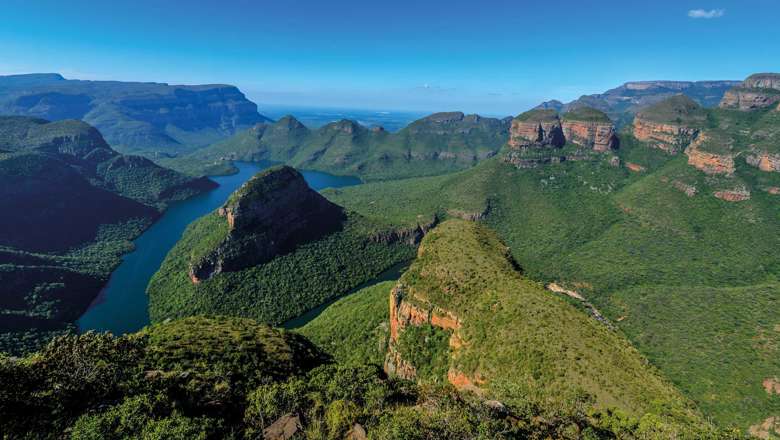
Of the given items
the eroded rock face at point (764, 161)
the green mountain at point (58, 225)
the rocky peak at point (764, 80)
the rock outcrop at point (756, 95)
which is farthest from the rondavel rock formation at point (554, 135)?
the green mountain at point (58, 225)

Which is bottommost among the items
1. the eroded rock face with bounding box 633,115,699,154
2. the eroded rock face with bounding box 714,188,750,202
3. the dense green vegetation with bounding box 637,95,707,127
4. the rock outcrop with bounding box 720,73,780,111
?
the eroded rock face with bounding box 714,188,750,202

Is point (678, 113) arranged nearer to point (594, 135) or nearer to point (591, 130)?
point (594, 135)

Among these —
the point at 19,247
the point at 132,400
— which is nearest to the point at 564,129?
the point at 132,400

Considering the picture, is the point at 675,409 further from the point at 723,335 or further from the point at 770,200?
the point at 770,200

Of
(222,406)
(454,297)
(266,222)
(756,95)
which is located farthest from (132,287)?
(756,95)

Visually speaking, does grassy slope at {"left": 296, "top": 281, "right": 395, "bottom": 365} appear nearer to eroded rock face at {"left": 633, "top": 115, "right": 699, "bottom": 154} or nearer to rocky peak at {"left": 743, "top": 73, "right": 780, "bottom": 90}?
eroded rock face at {"left": 633, "top": 115, "right": 699, "bottom": 154}

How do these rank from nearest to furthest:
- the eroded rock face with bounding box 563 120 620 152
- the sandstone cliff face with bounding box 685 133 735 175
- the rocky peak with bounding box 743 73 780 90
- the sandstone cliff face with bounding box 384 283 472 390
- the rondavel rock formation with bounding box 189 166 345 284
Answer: the sandstone cliff face with bounding box 384 283 472 390, the rondavel rock formation with bounding box 189 166 345 284, the sandstone cliff face with bounding box 685 133 735 175, the eroded rock face with bounding box 563 120 620 152, the rocky peak with bounding box 743 73 780 90

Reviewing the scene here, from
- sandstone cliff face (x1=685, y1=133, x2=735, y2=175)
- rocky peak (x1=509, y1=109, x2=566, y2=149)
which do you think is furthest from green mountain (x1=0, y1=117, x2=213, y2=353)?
sandstone cliff face (x1=685, y1=133, x2=735, y2=175)

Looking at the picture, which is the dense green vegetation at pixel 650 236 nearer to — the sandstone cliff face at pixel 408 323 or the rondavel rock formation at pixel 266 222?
the rondavel rock formation at pixel 266 222
